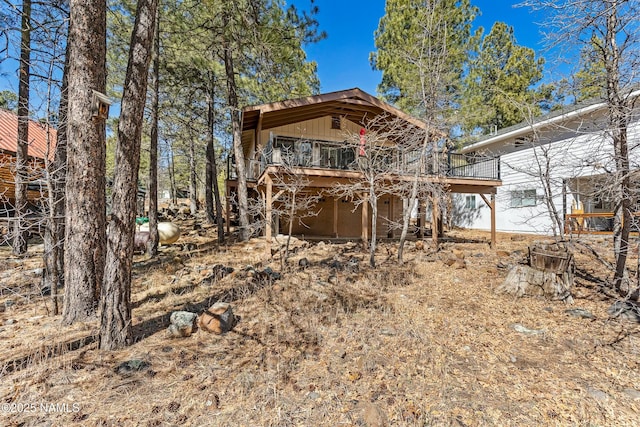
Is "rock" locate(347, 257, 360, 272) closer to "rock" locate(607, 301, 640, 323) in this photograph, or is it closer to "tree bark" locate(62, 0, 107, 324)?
"rock" locate(607, 301, 640, 323)

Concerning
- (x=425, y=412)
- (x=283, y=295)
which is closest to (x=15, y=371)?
(x=283, y=295)

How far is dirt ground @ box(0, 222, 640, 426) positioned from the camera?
242 cm

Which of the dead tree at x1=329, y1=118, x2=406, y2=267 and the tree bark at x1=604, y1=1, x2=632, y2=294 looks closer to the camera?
the tree bark at x1=604, y1=1, x2=632, y2=294

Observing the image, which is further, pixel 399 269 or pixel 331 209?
pixel 331 209

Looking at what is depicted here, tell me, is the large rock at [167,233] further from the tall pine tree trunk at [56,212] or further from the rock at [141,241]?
the tall pine tree trunk at [56,212]

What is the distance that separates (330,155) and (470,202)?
417 inches

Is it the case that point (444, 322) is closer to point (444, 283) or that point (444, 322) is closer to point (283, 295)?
point (444, 283)

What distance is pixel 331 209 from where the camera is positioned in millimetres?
13125

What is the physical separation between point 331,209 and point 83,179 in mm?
9941

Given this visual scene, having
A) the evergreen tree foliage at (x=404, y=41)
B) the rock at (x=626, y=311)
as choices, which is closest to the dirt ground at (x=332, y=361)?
the rock at (x=626, y=311)

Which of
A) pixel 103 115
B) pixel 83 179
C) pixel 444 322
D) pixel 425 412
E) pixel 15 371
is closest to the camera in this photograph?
pixel 425 412

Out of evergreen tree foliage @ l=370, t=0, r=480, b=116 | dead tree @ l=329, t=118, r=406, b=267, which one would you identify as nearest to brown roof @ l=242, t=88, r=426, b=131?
dead tree @ l=329, t=118, r=406, b=267

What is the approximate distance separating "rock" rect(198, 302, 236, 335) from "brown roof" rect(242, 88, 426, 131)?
7249mm

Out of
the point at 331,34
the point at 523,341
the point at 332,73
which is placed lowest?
the point at 523,341
